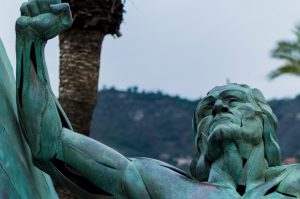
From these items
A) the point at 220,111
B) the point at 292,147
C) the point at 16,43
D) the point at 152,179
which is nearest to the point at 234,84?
the point at 220,111

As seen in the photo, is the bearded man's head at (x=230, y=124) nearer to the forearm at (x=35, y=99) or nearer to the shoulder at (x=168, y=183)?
the shoulder at (x=168, y=183)

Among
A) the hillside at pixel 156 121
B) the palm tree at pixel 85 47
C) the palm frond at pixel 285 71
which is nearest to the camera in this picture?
the palm tree at pixel 85 47

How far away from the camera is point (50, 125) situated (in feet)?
17.4

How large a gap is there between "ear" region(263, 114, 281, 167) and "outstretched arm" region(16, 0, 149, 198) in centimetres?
67

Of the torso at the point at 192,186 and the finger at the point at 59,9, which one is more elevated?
the finger at the point at 59,9

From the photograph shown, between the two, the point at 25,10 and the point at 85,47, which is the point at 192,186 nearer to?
the point at 25,10

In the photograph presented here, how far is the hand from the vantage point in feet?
17.4

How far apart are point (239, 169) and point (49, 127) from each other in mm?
893

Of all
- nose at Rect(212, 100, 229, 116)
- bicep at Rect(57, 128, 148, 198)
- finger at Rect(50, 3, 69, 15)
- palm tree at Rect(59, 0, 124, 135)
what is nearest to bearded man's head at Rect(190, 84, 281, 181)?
nose at Rect(212, 100, 229, 116)

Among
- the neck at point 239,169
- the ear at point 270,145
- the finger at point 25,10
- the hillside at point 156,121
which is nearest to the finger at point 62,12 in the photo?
the finger at point 25,10

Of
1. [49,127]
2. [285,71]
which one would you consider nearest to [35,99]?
[49,127]

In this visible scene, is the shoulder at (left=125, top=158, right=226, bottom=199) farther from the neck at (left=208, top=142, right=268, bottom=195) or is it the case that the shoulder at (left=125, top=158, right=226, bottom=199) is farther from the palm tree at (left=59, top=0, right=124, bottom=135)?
the palm tree at (left=59, top=0, right=124, bottom=135)

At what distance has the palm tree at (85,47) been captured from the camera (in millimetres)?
11922

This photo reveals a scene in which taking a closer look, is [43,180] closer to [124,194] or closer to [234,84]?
[124,194]
